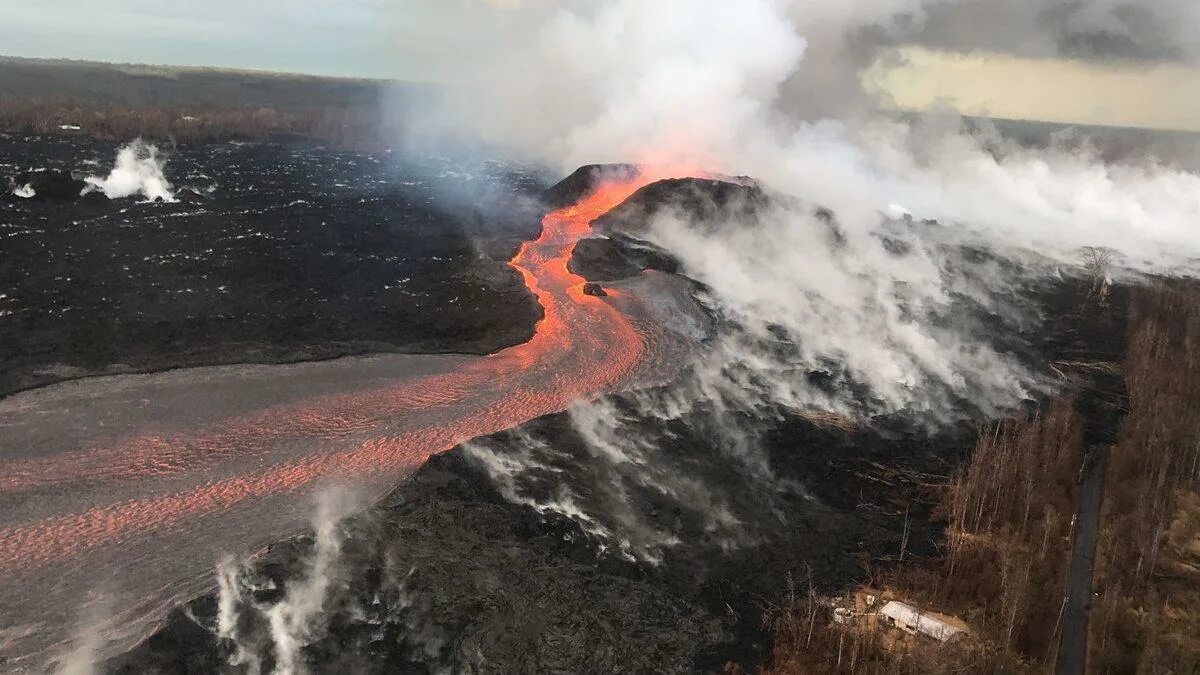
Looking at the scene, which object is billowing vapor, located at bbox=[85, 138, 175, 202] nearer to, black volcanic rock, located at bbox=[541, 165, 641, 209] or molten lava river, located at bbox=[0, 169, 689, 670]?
black volcanic rock, located at bbox=[541, 165, 641, 209]

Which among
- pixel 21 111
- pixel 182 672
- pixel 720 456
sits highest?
pixel 21 111

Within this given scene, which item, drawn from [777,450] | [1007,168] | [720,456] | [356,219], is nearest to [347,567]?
[720,456]

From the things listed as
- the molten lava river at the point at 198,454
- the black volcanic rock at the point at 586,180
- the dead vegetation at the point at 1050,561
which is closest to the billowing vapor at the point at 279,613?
the molten lava river at the point at 198,454

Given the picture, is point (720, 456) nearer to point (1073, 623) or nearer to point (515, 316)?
point (1073, 623)

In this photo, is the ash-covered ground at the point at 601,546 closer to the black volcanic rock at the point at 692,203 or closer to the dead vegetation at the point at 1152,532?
the dead vegetation at the point at 1152,532

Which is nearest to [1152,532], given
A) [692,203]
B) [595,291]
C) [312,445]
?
[312,445]

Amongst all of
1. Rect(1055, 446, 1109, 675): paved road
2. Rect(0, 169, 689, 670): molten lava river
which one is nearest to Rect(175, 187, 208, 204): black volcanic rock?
Rect(0, 169, 689, 670): molten lava river
